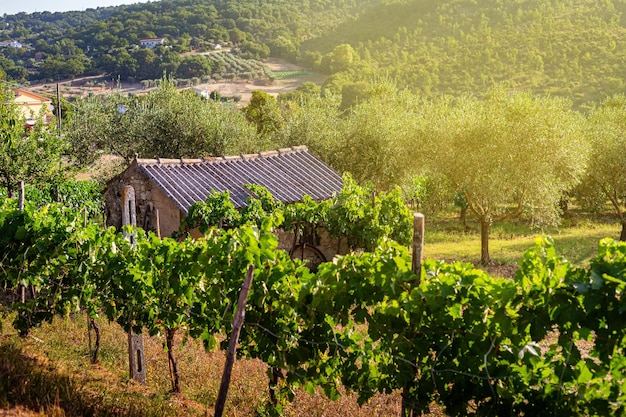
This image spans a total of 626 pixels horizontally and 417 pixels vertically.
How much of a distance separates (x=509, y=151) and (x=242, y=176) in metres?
9.54

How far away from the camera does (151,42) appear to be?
359 ft

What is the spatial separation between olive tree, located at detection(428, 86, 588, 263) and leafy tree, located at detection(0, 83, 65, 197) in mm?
14489

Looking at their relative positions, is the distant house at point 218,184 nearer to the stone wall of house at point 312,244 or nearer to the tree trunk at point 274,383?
the stone wall of house at point 312,244

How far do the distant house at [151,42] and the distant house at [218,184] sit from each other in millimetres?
96213

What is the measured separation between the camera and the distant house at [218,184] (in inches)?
666

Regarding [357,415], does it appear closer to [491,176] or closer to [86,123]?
[491,176]

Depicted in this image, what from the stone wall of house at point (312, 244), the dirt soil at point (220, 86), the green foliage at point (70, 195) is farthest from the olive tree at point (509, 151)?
the dirt soil at point (220, 86)

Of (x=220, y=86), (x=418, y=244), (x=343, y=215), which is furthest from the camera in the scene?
(x=220, y=86)

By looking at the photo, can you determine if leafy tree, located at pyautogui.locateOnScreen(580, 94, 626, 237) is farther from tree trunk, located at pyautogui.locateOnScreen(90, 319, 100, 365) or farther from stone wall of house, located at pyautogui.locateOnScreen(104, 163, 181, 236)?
tree trunk, located at pyautogui.locateOnScreen(90, 319, 100, 365)

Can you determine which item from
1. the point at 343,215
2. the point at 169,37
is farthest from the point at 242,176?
the point at 169,37

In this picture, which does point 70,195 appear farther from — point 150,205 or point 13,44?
point 13,44

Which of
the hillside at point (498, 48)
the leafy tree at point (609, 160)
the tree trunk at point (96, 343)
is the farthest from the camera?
the hillside at point (498, 48)

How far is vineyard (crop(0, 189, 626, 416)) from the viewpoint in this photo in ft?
15.5

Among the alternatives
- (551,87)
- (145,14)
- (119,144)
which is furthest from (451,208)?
(145,14)
